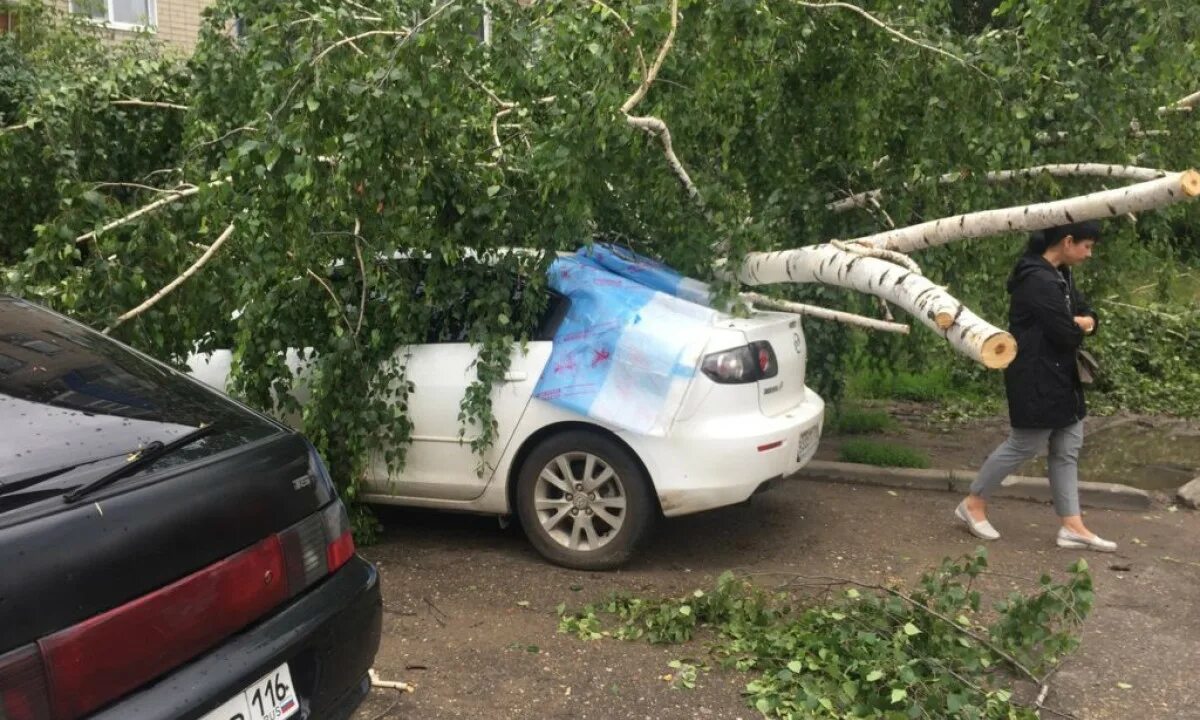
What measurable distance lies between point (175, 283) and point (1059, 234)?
449 cm

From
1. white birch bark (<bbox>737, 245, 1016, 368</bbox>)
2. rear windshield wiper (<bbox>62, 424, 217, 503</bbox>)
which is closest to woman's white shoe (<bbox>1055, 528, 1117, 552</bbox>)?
white birch bark (<bbox>737, 245, 1016, 368</bbox>)

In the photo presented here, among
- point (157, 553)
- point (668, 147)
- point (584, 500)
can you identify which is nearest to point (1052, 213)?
point (668, 147)

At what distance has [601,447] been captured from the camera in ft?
15.3

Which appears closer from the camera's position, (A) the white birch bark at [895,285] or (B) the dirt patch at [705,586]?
(B) the dirt patch at [705,586]

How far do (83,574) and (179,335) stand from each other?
3.34 meters

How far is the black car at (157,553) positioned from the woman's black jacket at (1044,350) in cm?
372

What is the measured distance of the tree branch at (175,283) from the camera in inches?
188

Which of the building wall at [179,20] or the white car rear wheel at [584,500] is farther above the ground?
the building wall at [179,20]

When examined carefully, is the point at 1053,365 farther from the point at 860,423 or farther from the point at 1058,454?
the point at 860,423

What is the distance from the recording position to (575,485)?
4719mm

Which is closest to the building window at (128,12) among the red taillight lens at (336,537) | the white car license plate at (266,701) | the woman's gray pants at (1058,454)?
the woman's gray pants at (1058,454)

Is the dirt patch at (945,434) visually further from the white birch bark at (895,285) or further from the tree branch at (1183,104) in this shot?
the tree branch at (1183,104)

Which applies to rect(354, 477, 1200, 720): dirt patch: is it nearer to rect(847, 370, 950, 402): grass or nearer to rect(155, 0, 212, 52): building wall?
rect(847, 370, 950, 402): grass

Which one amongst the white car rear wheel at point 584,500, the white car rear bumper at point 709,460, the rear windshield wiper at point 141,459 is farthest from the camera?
the white car rear wheel at point 584,500
